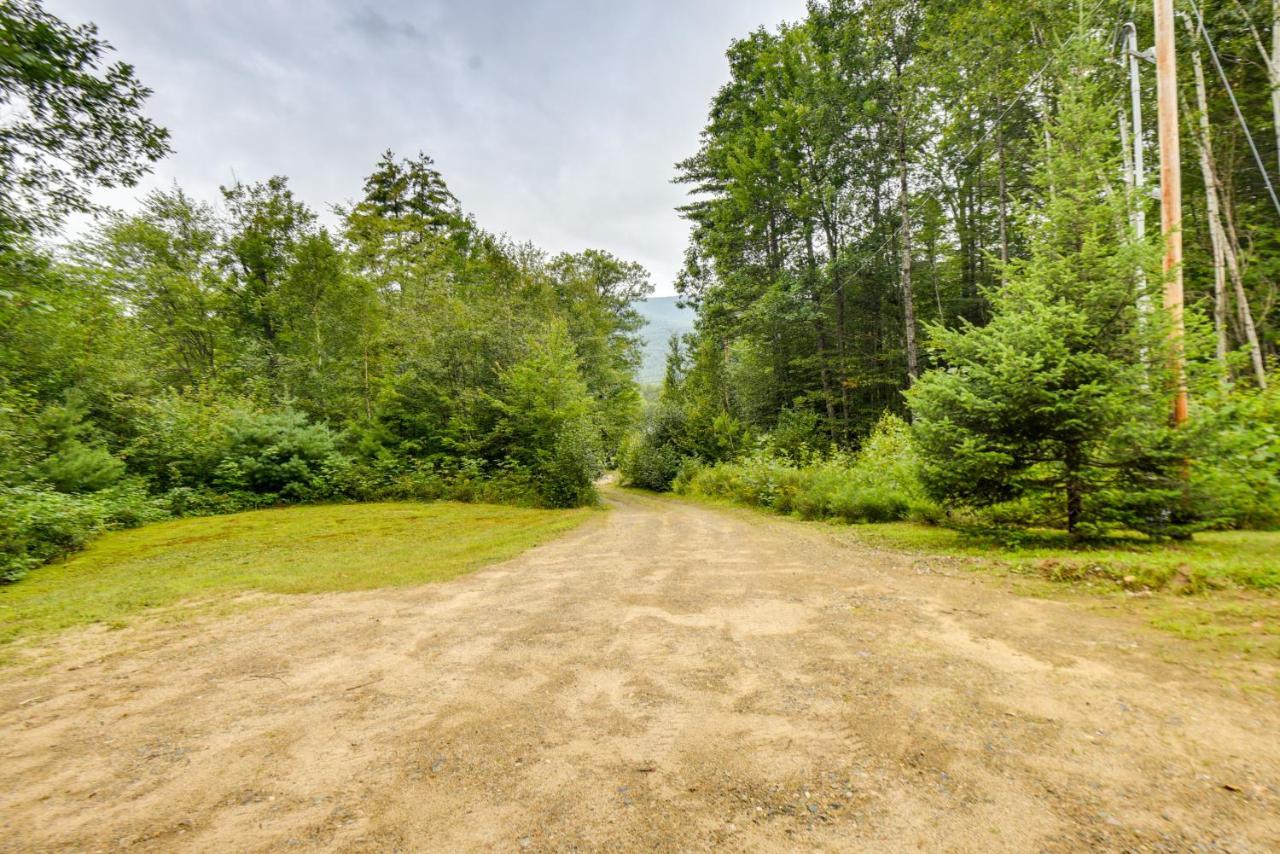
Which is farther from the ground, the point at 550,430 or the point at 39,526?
the point at 550,430

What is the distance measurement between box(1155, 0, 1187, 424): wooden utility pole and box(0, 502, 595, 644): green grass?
32.4ft

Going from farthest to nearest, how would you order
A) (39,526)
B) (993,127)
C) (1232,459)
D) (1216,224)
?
(993,127) → (1216,224) → (39,526) → (1232,459)

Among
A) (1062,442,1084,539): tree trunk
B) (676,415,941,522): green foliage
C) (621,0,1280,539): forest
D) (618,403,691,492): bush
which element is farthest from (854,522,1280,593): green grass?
(618,403,691,492): bush

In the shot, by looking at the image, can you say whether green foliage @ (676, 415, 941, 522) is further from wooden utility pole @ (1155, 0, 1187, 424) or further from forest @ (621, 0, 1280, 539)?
wooden utility pole @ (1155, 0, 1187, 424)

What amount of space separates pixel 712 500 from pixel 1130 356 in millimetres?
14765

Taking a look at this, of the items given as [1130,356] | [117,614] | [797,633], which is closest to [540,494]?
[117,614]

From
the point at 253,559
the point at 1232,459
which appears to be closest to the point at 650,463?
the point at 253,559

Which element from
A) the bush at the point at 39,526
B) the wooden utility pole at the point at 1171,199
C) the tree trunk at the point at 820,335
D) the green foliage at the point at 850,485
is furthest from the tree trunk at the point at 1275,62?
the bush at the point at 39,526

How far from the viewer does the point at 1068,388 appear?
629 cm

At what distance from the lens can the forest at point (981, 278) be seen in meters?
6.16

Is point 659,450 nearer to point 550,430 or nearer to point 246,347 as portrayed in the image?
point 550,430

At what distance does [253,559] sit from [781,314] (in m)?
18.4

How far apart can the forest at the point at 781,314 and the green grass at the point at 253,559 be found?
1.16 m

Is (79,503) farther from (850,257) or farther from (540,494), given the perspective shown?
(850,257)
